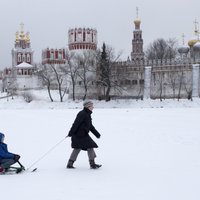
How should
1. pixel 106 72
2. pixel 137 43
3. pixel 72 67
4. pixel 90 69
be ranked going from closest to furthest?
pixel 106 72 → pixel 90 69 → pixel 72 67 → pixel 137 43

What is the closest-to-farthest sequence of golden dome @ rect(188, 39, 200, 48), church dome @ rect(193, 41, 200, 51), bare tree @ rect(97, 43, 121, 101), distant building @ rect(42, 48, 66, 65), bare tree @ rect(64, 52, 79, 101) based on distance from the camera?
bare tree @ rect(97, 43, 121, 101)
bare tree @ rect(64, 52, 79, 101)
church dome @ rect(193, 41, 200, 51)
golden dome @ rect(188, 39, 200, 48)
distant building @ rect(42, 48, 66, 65)

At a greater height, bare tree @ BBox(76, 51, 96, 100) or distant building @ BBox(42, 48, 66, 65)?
distant building @ BBox(42, 48, 66, 65)

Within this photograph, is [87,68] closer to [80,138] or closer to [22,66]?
[22,66]

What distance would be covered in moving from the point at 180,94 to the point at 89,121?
4384cm

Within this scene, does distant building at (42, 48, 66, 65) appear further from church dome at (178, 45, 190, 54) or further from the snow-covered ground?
the snow-covered ground

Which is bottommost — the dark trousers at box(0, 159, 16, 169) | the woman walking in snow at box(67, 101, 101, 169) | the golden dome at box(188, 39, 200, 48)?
the dark trousers at box(0, 159, 16, 169)

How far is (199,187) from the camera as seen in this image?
21.4 feet

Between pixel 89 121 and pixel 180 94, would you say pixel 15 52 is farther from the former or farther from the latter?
pixel 89 121

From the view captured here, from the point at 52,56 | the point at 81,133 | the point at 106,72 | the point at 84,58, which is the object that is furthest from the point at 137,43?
the point at 81,133

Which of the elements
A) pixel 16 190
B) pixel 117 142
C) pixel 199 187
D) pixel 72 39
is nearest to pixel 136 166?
pixel 199 187

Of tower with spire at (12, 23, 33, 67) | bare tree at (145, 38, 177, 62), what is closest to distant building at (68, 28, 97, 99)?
bare tree at (145, 38, 177, 62)

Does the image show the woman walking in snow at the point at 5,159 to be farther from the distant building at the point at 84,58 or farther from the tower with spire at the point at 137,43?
the tower with spire at the point at 137,43

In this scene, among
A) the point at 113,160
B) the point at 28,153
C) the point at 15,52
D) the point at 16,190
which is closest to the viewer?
the point at 16,190

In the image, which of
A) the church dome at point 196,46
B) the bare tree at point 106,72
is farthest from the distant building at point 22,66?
the church dome at point 196,46
